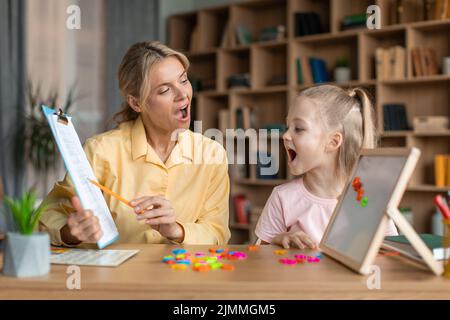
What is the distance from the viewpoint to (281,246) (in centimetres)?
143

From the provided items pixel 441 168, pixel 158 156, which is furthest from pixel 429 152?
pixel 158 156

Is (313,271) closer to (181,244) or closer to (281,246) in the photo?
(281,246)

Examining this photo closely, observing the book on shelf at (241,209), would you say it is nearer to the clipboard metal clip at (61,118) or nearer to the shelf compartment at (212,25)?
the shelf compartment at (212,25)

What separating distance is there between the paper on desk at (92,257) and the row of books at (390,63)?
3699 mm

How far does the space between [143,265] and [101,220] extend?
23cm

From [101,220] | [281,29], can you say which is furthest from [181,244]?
[281,29]

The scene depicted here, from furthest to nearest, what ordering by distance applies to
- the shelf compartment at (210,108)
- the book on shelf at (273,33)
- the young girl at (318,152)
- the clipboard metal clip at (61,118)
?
1. the shelf compartment at (210,108)
2. the book on shelf at (273,33)
3. the young girl at (318,152)
4. the clipboard metal clip at (61,118)

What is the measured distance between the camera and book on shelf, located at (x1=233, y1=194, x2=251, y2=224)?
5.35 m

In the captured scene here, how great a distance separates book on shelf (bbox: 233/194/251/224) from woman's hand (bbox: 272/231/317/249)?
3.90 m

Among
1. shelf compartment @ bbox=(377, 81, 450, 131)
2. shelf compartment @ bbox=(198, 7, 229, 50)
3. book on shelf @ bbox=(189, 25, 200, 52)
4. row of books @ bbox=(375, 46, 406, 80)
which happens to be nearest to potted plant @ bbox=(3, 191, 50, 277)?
shelf compartment @ bbox=(377, 81, 450, 131)

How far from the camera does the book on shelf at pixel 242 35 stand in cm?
546

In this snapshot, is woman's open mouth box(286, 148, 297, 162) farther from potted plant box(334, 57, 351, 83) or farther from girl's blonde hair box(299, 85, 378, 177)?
potted plant box(334, 57, 351, 83)

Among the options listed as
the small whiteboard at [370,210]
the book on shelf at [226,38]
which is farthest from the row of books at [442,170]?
the small whiteboard at [370,210]

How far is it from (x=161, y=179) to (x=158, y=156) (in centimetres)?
9
